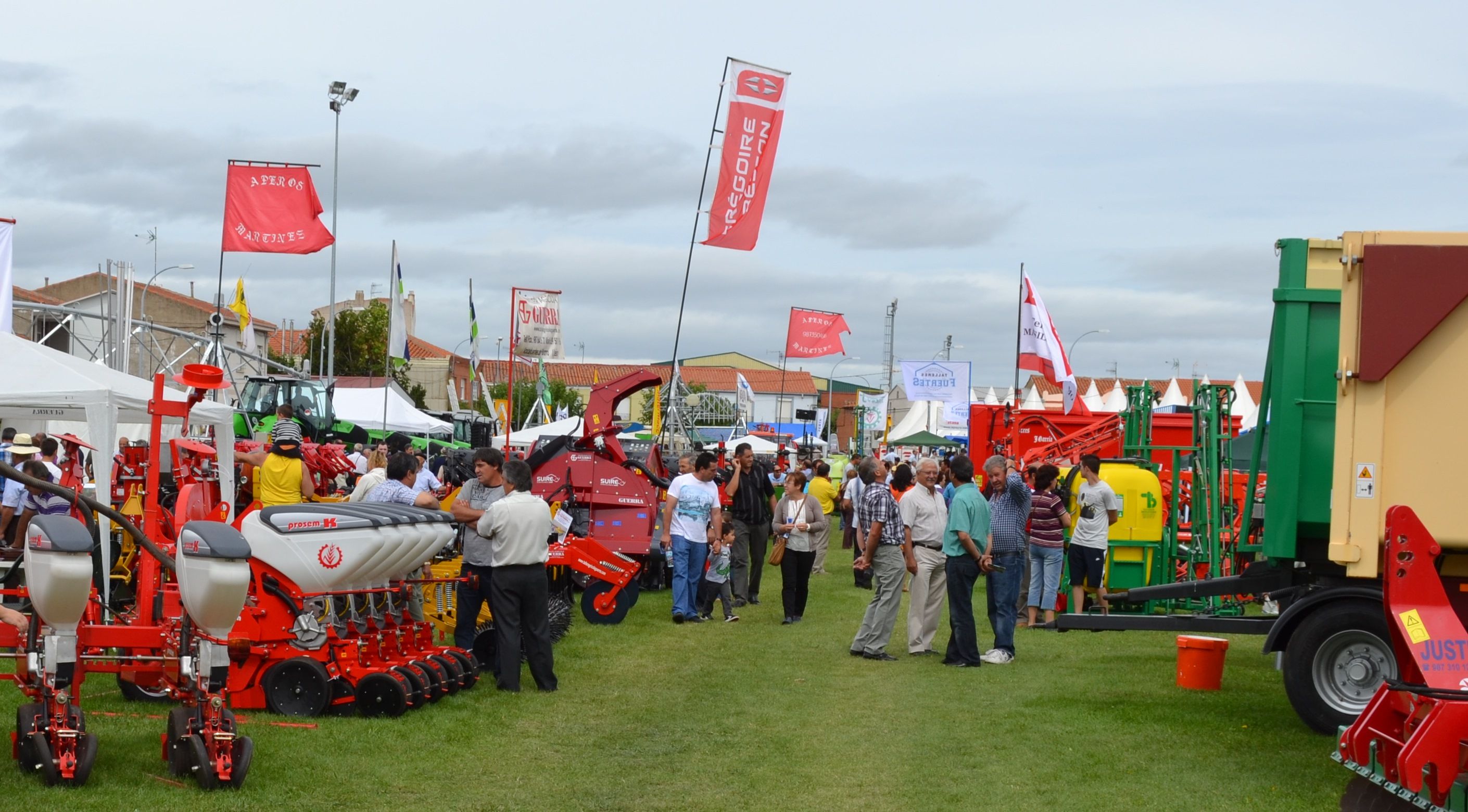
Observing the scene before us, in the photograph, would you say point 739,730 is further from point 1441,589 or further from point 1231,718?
point 1441,589

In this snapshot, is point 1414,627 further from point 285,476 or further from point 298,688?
point 285,476

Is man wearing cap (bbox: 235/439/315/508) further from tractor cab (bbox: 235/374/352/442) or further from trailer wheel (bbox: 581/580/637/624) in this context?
tractor cab (bbox: 235/374/352/442)

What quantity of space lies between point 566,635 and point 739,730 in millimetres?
4606

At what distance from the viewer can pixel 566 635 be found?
13.6 metres

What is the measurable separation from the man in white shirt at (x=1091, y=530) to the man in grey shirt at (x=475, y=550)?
6.40 m

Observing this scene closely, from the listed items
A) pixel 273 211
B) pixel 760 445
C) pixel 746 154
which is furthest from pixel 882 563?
pixel 760 445

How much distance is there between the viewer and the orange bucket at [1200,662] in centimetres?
1095

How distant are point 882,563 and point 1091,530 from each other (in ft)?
10.3

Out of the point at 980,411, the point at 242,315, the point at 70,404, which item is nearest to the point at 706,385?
the point at 242,315

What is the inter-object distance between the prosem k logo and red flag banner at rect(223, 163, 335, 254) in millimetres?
9551

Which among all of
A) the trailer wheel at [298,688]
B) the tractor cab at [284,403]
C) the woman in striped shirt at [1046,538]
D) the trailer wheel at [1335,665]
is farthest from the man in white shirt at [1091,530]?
the tractor cab at [284,403]

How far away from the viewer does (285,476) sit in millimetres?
13219

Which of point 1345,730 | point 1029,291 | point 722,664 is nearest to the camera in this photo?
point 1345,730

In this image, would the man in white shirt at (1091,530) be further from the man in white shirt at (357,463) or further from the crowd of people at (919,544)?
the man in white shirt at (357,463)
